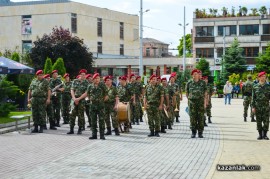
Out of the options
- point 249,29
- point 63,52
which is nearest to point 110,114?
point 63,52

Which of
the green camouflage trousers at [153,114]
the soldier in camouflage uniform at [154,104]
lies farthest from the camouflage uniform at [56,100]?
the green camouflage trousers at [153,114]

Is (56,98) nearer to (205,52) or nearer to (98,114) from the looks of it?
(98,114)

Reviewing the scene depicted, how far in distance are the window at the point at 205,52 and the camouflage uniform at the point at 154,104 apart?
59458 mm

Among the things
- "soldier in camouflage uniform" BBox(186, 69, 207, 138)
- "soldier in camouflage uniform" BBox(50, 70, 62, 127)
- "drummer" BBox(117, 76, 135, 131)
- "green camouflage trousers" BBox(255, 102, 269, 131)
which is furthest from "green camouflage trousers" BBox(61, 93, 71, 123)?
"green camouflage trousers" BBox(255, 102, 269, 131)

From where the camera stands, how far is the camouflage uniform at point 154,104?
617 inches

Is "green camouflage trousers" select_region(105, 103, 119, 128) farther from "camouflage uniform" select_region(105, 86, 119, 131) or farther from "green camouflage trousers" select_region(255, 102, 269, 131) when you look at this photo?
"green camouflage trousers" select_region(255, 102, 269, 131)

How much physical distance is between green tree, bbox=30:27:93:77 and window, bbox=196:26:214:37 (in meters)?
28.2

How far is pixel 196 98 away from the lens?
15.1 meters

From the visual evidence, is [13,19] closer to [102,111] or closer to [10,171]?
[102,111]

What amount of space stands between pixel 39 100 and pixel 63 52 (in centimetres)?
3336

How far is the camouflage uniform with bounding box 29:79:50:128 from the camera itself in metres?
16.7

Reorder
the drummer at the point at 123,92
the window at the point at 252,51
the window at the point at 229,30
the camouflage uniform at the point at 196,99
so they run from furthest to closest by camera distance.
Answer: the window at the point at 229,30 → the window at the point at 252,51 → the drummer at the point at 123,92 → the camouflage uniform at the point at 196,99

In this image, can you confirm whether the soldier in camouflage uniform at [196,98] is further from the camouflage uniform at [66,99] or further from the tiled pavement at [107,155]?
the camouflage uniform at [66,99]

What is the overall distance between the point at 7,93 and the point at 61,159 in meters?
9.99
